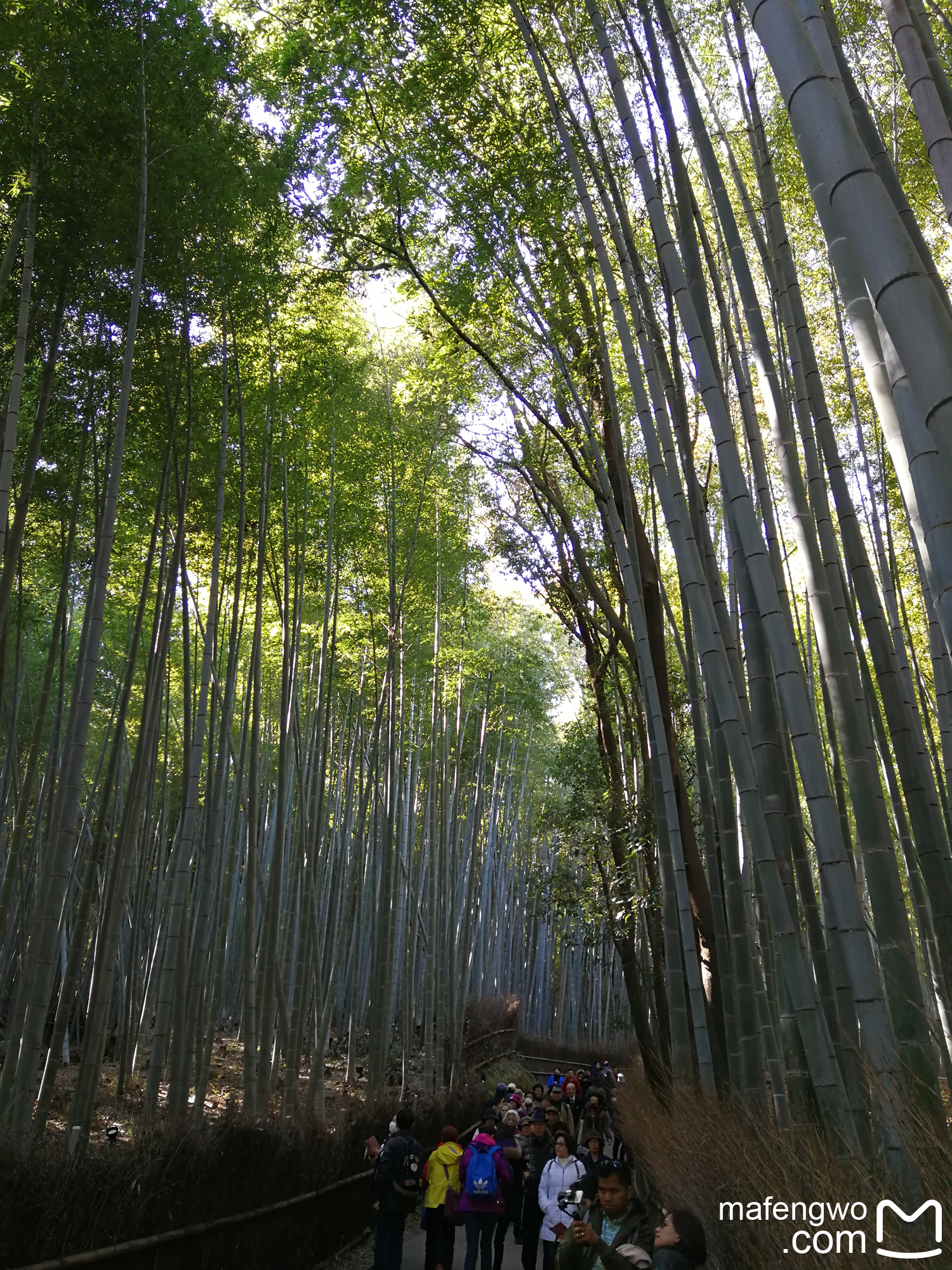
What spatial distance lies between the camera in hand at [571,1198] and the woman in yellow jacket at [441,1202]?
0.78 metres

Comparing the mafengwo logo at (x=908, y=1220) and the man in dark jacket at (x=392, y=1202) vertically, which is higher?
the mafengwo logo at (x=908, y=1220)

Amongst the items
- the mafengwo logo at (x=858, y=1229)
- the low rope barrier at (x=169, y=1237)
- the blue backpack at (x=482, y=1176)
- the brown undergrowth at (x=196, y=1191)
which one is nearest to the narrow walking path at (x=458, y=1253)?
the brown undergrowth at (x=196, y=1191)

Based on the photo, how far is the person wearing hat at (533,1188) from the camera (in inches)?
187

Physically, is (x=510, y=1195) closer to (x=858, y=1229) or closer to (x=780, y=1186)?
(x=780, y=1186)

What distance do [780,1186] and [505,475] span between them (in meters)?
6.39

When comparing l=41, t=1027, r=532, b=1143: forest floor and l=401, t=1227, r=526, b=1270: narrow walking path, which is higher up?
l=41, t=1027, r=532, b=1143: forest floor

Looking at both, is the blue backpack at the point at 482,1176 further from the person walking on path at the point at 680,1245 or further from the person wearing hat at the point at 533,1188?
the person walking on path at the point at 680,1245

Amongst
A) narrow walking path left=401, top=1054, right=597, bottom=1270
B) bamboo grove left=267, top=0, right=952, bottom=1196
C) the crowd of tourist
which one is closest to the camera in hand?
the crowd of tourist

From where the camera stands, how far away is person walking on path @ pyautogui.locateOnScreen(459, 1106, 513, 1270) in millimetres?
4316

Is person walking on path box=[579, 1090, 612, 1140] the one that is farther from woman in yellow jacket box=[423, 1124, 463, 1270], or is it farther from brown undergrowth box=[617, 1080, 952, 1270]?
brown undergrowth box=[617, 1080, 952, 1270]

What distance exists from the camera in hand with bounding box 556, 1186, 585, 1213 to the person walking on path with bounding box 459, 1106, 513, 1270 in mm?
526

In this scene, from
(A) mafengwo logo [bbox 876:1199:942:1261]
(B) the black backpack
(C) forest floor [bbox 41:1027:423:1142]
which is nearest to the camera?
(A) mafengwo logo [bbox 876:1199:942:1261]

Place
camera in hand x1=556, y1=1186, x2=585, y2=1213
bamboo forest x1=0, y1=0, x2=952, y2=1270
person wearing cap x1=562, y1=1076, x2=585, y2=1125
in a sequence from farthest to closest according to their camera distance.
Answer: person wearing cap x1=562, y1=1076, x2=585, y2=1125
camera in hand x1=556, y1=1186, x2=585, y2=1213
bamboo forest x1=0, y1=0, x2=952, y2=1270

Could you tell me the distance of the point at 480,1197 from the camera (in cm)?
432
